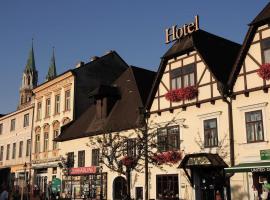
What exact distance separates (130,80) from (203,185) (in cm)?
1292

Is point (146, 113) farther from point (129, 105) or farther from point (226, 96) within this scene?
point (226, 96)

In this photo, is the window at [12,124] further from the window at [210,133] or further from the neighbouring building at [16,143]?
the window at [210,133]

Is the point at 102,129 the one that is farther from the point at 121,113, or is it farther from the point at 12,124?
the point at 12,124

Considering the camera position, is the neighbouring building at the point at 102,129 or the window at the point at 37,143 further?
the window at the point at 37,143

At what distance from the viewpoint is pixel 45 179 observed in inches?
1581

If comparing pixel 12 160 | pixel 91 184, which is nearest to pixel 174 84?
pixel 91 184

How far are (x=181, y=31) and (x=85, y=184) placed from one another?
14.6 metres

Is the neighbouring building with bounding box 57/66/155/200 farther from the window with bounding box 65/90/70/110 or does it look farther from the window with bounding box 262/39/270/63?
the window with bounding box 262/39/270/63

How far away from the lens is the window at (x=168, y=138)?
2578cm

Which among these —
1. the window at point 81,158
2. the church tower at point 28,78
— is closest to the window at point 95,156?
the window at point 81,158

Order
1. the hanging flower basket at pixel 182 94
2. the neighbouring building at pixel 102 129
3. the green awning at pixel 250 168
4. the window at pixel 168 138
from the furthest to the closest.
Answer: the neighbouring building at pixel 102 129 → the window at pixel 168 138 → the hanging flower basket at pixel 182 94 → the green awning at pixel 250 168

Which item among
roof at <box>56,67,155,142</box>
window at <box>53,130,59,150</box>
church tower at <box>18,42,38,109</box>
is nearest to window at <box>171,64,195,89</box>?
roof at <box>56,67,155,142</box>

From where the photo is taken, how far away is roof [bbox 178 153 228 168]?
22.0 metres

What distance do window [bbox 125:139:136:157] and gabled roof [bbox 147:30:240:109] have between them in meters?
2.74
